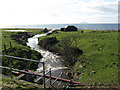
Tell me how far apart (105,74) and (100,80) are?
186 centimetres

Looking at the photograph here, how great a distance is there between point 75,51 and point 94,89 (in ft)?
54.9

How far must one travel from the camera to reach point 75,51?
83.8ft

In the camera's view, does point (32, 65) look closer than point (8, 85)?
No

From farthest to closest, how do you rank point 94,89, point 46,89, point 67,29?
point 67,29, point 94,89, point 46,89

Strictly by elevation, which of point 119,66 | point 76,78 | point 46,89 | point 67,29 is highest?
point 67,29

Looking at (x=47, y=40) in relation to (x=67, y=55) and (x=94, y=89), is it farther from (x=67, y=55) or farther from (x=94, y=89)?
(x=94, y=89)

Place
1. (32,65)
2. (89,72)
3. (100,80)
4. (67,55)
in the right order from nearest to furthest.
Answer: (100,80)
(89,72)
(32,65)
(67,55)

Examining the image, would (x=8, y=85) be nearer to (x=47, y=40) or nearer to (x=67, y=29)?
(x=47, y=40)

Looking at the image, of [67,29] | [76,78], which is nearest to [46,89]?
Answer: [76,78]

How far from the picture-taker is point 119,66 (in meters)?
17.2

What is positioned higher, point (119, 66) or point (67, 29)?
point (67, 29)

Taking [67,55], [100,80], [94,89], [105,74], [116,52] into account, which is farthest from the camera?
[67,55]

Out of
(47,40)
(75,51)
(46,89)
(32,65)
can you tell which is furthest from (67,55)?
(46,89)

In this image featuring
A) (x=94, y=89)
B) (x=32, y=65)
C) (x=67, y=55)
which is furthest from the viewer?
(x=67, y=55)
